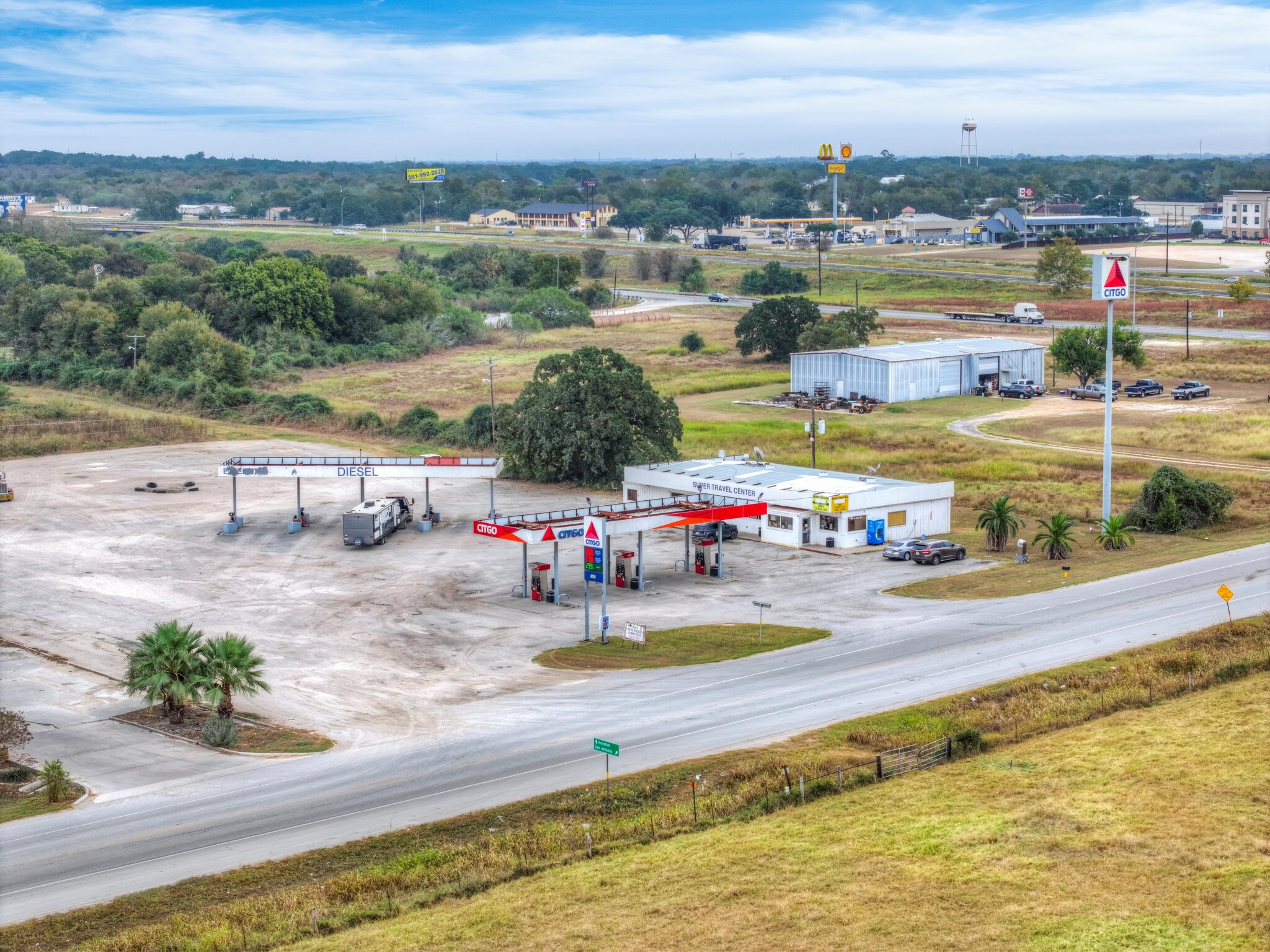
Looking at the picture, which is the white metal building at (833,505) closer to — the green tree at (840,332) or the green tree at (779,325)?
the green tree at (840,332)

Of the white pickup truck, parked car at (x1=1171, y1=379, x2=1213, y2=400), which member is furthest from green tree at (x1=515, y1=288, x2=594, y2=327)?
parked car at (x1=1171, y1=379, x2=1213, y2=400)

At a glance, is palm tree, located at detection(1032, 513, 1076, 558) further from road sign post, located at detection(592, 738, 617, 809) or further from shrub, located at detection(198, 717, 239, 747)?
shrub, located at detection(198, 717, 239, 747)

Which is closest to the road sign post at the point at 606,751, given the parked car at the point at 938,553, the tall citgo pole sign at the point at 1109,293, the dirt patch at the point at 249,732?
the dirt patch at the point at 249,732

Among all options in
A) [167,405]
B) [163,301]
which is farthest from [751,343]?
A: [163,301]

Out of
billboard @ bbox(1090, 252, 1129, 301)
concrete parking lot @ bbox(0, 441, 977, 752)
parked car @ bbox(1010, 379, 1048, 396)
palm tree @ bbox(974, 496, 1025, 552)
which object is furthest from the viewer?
parked car @ bbox(1010, 379, 1048, 396)

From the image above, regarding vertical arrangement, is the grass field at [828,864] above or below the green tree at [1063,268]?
below
